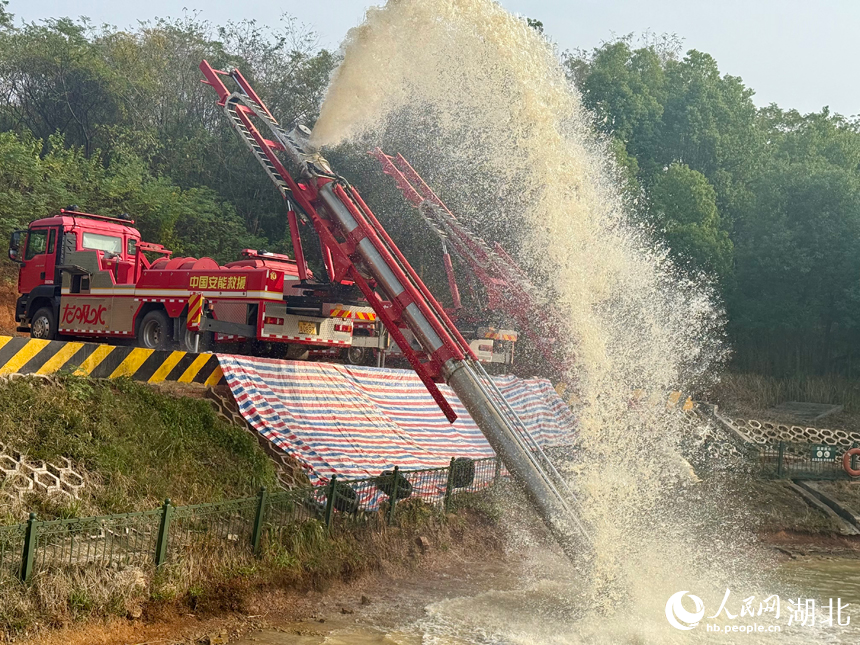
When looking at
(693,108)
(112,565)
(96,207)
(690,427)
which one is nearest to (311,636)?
(112,565)

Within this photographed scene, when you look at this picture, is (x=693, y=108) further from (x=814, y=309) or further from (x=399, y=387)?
(x=399, y=387)

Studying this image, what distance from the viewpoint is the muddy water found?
8.75 meters

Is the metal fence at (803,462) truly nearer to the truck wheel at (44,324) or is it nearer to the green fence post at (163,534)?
the green fence post at (163,534)

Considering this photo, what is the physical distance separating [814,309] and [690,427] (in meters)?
14.6

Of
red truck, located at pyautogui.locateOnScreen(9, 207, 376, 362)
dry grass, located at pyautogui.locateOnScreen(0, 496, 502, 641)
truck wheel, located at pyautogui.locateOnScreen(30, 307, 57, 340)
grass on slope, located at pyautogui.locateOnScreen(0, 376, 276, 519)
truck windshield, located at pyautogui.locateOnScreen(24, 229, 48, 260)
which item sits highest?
truck windshield, located at pyautogui.locateOnScreen(24, 229, 48, 260)

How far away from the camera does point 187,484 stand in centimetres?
1011

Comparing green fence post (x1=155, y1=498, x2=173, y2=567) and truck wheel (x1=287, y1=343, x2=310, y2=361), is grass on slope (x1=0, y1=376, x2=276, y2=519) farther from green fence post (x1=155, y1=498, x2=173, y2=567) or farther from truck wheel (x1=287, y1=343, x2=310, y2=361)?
truck wheel (x1=287, y1=343, x2=310, y2=361)

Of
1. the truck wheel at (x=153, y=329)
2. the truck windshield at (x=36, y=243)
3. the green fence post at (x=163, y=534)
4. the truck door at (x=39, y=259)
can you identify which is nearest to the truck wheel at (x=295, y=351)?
the truck wheel at (x=153, y=329)

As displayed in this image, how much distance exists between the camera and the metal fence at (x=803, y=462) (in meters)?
18.9

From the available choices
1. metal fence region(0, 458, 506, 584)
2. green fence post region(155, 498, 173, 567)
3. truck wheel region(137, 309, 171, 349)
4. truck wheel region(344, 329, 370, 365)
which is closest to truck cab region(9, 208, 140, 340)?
truck wheel region(137, 309, 171, 349)

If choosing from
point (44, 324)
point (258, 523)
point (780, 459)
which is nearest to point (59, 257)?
point (44, 324)

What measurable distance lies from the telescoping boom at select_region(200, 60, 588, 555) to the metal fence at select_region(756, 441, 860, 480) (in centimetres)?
1013

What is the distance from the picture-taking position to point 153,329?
15914 mm

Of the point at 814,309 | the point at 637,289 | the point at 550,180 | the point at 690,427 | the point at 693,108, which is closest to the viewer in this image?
the point at 550,180
